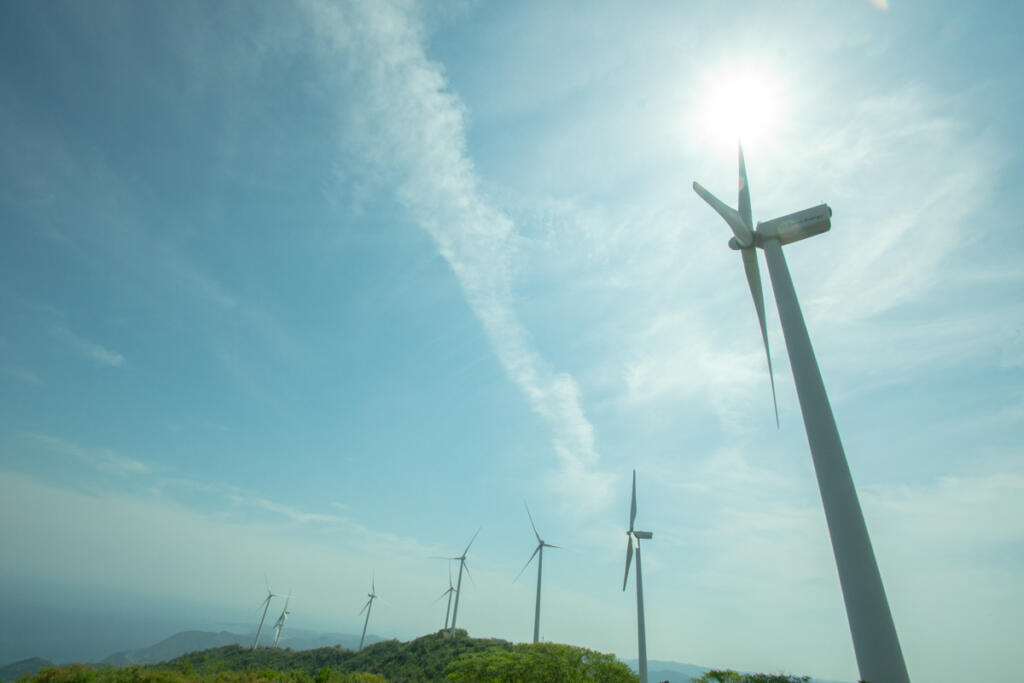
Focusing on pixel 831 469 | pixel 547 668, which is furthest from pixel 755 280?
pixel 547 668

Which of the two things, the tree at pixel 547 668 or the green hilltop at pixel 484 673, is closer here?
the green hilltop at pixel 484 673

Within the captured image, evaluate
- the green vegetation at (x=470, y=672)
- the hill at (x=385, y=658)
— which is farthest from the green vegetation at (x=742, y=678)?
the hill at (x=385, y=658)

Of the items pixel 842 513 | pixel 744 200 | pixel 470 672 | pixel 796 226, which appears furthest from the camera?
pixel 470 672

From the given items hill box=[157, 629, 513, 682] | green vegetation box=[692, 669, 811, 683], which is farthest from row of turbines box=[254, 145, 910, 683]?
hill box=[157, 629, 513, 682]

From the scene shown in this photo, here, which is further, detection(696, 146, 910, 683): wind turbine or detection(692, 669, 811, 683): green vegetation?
detection(692, 669, 811, 683): green vegetation

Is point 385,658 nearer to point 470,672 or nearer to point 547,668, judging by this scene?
point 470,672

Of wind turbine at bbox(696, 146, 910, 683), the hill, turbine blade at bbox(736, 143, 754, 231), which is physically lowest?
the hill

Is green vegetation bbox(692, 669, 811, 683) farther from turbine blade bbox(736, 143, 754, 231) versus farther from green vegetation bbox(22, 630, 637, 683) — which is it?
turbine blade bbox(736, 143, 754, 231)

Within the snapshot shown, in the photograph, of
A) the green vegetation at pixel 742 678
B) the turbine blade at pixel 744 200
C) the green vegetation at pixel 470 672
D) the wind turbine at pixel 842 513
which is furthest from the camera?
the green vegetation at pixel 470 672

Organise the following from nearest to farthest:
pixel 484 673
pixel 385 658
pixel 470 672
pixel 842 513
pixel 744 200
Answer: pixel 842 513
pixel 744 200
pixel 484 673
pixel 470 672
pixel 385 658

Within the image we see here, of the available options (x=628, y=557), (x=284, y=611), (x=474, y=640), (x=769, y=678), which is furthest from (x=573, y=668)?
(x=284, y=611)

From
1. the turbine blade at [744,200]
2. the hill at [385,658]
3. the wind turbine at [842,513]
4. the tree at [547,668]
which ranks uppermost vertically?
the turbine blade at [744,200]

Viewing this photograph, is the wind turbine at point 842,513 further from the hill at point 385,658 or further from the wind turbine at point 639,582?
the hill at point 385,658

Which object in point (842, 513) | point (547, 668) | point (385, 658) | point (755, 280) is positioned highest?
point (755, 280)
